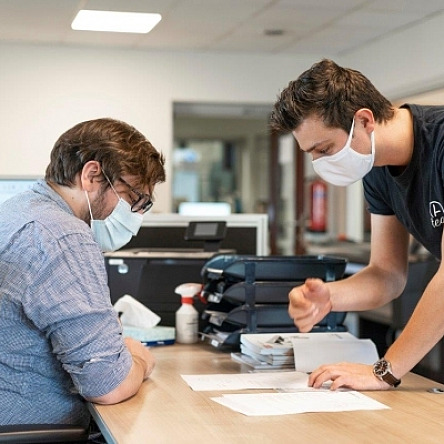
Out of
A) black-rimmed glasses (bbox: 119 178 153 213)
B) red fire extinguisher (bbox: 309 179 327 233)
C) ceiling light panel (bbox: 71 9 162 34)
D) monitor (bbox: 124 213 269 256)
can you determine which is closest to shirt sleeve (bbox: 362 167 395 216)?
black-rimmed glasses (bbox: 119 178 153 213)

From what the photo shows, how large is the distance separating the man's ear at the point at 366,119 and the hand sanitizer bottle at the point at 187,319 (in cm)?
90

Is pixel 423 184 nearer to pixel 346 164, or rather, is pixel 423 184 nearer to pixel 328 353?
pixel 346 164

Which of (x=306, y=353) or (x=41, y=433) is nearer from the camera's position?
(x=41, y=433)

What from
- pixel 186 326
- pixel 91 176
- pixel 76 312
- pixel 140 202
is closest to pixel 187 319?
pixel 186 326

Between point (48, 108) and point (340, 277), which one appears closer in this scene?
point (340, 277)

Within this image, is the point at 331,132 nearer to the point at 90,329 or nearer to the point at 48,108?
the point at 90,329

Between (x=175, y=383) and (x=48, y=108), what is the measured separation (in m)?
4.79

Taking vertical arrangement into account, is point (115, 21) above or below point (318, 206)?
above

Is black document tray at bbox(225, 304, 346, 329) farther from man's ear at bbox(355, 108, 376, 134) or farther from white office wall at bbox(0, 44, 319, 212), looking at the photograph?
white office wall at bbox(0, 44, 319, 212)

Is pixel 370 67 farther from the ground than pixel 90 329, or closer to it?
farther from the ground

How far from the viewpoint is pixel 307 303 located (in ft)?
6.75

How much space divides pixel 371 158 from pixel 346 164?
73 millimetres

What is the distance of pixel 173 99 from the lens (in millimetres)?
6688

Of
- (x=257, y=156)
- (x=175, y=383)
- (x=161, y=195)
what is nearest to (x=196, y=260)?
(x=175, y=383)
